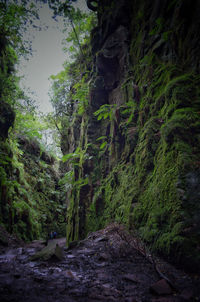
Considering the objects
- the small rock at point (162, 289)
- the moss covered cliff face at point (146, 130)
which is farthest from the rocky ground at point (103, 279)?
the moss covered cliff face at point (146, 130)

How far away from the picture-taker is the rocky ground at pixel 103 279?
185 centimetres

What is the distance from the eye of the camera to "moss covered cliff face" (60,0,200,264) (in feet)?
9.45

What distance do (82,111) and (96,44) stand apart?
13.0ft

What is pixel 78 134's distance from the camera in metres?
9.62

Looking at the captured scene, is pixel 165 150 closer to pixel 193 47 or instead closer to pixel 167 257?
pixel 167 257

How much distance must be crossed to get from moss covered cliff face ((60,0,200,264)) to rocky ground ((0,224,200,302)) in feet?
1.20

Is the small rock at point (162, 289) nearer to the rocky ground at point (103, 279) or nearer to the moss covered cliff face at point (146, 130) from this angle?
the rocky ground at point (103, 279)

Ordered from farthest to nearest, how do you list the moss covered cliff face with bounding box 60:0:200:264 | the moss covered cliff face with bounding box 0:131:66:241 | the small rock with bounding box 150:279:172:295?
the moss covered cliff face with bounding box 0:131:66:241, the moss covered cliff face with bounding box 60:0:200:264, the small rock with bounding box 150:279:172:295

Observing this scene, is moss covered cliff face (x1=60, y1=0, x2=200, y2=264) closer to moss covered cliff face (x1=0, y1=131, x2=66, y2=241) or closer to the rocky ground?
the rocky ground

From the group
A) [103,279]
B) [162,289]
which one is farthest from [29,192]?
[162,289]

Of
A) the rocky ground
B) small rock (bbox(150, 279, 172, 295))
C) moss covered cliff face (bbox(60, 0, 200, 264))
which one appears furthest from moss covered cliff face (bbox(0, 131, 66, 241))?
small rock (bbox(150, 279, 172, 295))

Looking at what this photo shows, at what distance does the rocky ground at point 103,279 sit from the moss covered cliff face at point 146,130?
36 cm

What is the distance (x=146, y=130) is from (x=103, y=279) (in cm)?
360

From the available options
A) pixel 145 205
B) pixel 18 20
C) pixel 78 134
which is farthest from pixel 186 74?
pixel 18 20
